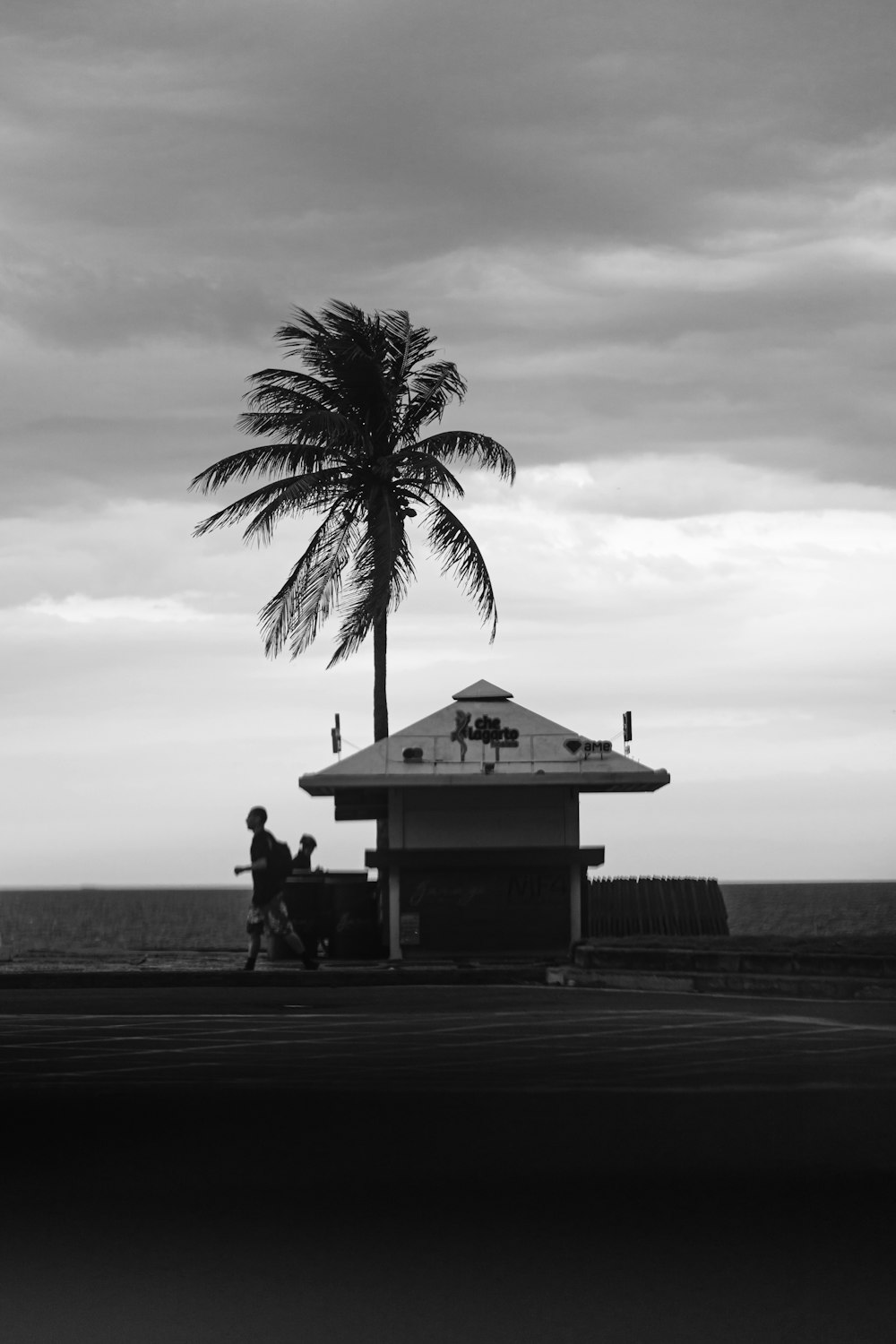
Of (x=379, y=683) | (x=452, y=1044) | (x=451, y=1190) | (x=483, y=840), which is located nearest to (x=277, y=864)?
(x=483, y=840)

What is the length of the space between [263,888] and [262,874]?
0.75 feet

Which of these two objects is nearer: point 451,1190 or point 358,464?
point 451,1190

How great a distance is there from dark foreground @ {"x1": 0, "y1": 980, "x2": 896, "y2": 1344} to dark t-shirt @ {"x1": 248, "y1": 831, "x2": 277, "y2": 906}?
33.7ft

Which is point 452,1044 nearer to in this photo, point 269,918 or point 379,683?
point 269,918

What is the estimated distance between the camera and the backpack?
22859 millimetres

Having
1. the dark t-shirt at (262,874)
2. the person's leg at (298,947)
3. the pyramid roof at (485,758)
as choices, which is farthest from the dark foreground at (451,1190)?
the pyramid roof at (485,758)

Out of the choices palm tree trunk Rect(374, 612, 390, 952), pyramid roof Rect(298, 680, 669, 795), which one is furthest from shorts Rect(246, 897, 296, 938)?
palm tree trunk Rect(374, 612, 390, 952)

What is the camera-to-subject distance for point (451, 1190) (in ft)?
20.7

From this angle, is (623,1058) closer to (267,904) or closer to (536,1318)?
(536,1318)

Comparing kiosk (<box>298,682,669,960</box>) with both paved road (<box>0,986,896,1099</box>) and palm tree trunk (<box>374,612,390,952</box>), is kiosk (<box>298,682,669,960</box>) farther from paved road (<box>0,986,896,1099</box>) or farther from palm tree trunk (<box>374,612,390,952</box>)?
paved road (<box>0,986,896,1099</box>)

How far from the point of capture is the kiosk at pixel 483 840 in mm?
26750

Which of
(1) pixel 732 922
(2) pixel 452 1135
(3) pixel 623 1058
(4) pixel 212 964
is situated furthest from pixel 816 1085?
(1) pixel 732 922

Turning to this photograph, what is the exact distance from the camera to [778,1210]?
5.89 meters

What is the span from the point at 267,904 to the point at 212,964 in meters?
2.87
